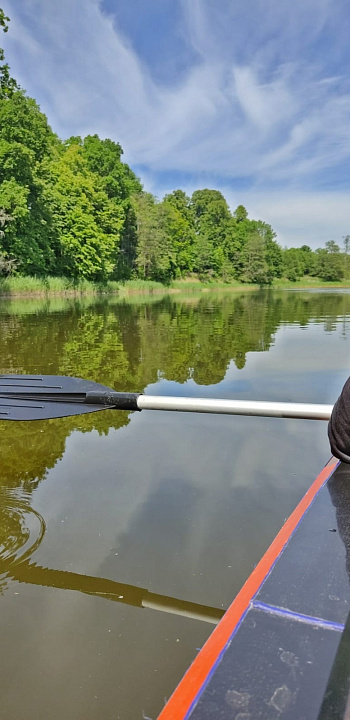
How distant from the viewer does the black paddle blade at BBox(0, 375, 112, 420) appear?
9.20 feet

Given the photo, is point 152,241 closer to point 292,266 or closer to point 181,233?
point 181,233

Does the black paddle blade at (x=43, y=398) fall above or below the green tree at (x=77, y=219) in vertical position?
below

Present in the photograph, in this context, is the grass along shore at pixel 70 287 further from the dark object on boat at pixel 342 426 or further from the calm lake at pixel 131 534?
the dark object on boat at pixel 342 426

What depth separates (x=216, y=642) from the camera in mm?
976

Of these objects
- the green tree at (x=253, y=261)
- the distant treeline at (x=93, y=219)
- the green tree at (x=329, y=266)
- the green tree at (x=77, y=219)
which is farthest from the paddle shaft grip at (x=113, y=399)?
the green tree at (x=329, y=266)

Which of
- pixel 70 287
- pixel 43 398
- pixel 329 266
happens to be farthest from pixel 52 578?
pixel 329 266

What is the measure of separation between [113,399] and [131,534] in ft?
2.55

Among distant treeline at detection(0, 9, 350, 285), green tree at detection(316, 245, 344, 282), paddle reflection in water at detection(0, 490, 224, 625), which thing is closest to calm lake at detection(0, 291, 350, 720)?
paddle reflection in water at detection(0, 490, 224, 625)

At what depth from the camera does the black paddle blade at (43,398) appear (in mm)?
2803

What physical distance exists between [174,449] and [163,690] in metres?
2.02

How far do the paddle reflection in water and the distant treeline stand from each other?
18882 millimetres

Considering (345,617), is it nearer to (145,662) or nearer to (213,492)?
(145,662)

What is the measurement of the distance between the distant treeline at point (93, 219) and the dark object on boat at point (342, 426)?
763 inches

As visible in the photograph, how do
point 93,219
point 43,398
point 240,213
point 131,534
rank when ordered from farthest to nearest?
point 240,213 < point 93,219 < point 43,398 < point 131,534
